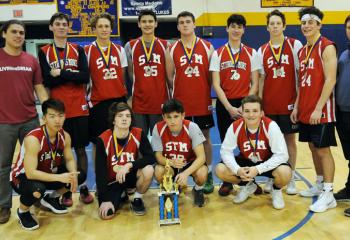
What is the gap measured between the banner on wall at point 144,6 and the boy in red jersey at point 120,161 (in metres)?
6.81

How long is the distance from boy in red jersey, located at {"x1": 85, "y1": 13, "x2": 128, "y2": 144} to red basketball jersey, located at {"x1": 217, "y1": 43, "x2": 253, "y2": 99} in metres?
1.05

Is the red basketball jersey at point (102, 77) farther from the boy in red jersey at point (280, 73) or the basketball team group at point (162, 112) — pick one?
the boy in red jersey at point (280, 73)

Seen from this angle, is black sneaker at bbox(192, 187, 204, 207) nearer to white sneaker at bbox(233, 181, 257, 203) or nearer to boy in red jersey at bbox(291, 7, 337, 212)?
white sneaker at bbox(233, 181, 257, 203)

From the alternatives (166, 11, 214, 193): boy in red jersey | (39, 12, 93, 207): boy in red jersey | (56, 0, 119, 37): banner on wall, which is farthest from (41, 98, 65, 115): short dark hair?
(56, 0, 119, 37): banner on wall

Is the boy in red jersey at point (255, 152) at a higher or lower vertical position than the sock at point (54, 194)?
higher

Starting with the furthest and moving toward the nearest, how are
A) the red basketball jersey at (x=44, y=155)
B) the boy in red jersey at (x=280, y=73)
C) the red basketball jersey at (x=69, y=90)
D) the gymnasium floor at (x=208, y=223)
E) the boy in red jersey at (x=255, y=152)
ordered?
the boy in red jersey at (x=280, y=73)
the red basketball jersey at (x=69, y=90)
the boy in red jersey at (x=255, y=152)
the red basketball jersey at (x=44, y=155)
the gymnasium floor at (x=208, y=223)

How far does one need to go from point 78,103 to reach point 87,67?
362mm

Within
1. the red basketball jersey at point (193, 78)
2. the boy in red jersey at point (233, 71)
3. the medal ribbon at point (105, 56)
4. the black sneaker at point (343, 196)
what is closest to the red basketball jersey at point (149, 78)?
the red basketball jersey at point (193, 78)

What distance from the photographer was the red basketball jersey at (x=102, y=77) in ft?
12.1

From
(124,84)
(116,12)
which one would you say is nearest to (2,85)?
(124,84)

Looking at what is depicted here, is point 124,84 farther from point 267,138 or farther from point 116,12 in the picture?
point 116,12

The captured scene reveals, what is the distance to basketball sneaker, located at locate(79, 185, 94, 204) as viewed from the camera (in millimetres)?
3645

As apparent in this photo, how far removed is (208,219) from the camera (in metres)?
3.16

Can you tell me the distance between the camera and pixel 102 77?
368cm
